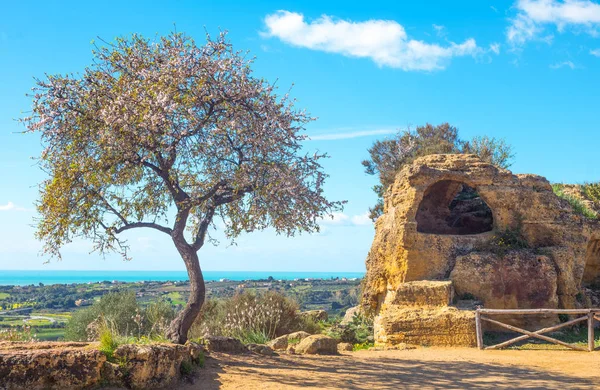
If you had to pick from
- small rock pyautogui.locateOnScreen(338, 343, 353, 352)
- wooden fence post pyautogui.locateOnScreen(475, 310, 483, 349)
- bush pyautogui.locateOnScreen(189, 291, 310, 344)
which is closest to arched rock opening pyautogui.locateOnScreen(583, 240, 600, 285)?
wooden fence post pyautogui.locateOnScreen(475, 310, 483, 349)

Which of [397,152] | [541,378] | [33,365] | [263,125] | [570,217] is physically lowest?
[541,378]

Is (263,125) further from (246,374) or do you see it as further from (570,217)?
(570,217)

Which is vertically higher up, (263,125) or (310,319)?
(263,125)

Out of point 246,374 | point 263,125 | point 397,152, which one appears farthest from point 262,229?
point 397,152

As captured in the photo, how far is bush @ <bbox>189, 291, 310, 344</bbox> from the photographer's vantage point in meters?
18.9

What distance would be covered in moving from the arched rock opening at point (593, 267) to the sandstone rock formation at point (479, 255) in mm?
38

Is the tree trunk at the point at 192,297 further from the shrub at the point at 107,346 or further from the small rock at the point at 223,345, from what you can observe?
the shrub at the point at 107,346

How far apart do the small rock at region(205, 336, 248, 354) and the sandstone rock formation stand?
5949 millimetres

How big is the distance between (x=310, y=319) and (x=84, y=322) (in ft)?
26.0

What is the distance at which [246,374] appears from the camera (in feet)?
38.1

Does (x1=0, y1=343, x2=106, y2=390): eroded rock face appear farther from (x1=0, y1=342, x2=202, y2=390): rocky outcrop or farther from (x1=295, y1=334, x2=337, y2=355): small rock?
(x1=295, y1=334, x2=337, y2=355): small rock

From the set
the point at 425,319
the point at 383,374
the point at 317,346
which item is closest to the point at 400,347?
the point at 425,319

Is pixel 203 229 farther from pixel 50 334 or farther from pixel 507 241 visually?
pixel 50 334

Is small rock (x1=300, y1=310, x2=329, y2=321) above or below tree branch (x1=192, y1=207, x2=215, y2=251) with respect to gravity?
below
